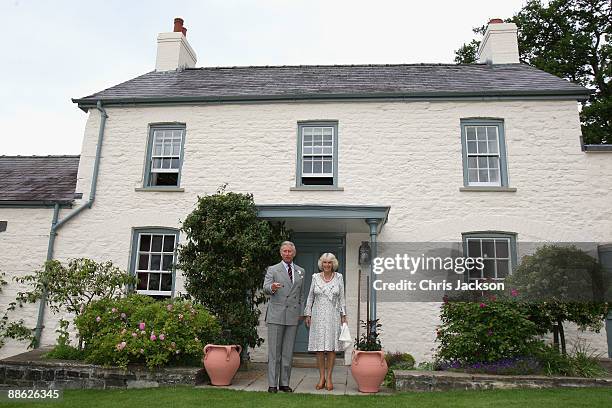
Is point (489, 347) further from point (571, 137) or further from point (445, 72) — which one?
point (445, 72)

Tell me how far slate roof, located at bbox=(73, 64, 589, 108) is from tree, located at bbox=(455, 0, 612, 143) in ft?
23.9

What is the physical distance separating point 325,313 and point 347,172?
462 cm

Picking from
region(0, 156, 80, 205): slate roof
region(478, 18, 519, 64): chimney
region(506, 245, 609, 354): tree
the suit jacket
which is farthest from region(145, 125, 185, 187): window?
region(478, 18, 519, 64): chimney

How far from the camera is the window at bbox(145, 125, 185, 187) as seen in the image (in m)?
11.1

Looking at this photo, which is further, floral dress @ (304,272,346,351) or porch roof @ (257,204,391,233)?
porch roof @ (257,204,391,233)

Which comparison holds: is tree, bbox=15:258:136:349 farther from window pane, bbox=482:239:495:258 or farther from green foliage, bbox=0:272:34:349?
window pane, bbox=482:239:495:258

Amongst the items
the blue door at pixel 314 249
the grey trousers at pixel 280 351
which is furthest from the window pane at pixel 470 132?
the grey trousers at pixel 280 351

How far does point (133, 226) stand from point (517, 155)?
8700 mm

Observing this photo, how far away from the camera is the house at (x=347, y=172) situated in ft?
32.9

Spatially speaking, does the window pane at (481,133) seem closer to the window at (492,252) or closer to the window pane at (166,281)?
the window at (492,252)

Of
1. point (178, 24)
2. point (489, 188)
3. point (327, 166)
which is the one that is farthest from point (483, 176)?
point (178, 24)

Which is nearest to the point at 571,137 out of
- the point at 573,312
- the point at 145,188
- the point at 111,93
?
the point at 573,312

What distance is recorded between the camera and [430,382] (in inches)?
265

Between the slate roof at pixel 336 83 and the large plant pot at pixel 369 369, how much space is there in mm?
6274
